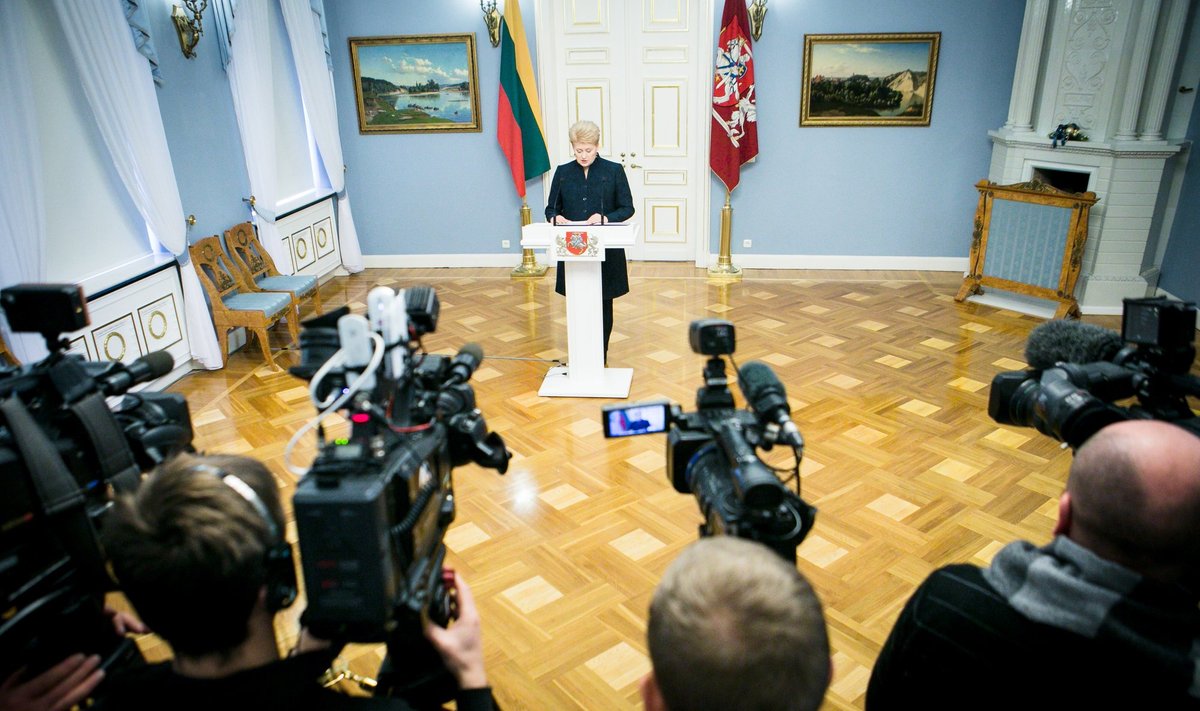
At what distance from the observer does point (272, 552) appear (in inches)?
48.9

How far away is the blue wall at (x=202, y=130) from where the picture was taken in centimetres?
524

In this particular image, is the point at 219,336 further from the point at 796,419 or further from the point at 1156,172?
the point at 1156,172

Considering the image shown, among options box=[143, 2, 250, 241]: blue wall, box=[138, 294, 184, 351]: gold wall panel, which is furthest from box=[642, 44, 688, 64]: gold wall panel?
box=[138, 294, 184, 351]: gold wall panel

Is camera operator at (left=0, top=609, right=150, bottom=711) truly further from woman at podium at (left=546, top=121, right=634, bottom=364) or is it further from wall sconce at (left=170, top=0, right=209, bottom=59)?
wall sconce at (left=170, top=0, right=209, bottom=59)

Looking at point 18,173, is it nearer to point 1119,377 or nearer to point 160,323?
point 160,323

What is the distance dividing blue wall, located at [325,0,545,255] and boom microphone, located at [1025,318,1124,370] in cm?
608

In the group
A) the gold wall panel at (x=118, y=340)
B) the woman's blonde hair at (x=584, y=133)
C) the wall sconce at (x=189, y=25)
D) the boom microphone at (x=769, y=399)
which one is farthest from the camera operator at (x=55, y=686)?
the wall sconce at (x=189, y=25)

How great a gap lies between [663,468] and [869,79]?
4.77m

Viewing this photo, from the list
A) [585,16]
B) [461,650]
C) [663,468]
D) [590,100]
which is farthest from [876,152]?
[461,650]

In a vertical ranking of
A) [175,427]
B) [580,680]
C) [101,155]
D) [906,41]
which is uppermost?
[906,41]

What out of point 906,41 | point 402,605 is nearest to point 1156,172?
point 906,41

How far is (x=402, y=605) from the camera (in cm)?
138

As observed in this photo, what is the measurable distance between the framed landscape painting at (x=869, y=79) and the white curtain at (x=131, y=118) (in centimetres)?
520

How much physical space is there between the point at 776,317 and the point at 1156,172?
9.58ft
